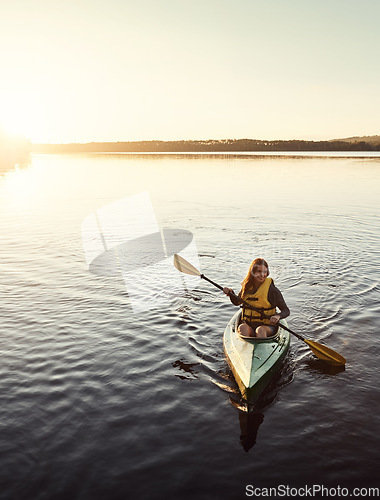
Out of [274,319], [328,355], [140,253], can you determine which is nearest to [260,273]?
[274,319]

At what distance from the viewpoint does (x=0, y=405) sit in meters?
6.76

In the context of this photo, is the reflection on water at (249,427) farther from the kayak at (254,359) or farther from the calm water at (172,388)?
the kayak at (254,359)

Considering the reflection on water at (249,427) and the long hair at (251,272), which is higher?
Result: the long hair at (251,272)

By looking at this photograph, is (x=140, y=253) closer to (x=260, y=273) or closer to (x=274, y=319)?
(x=260, y=273)

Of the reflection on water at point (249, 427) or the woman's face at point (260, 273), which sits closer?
the reflection on water at point (249, 427)

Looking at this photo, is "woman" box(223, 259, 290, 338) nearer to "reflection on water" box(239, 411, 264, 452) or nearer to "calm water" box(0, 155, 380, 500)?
"calm water" box(0, 155, 380, 500)

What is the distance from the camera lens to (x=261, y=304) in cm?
813

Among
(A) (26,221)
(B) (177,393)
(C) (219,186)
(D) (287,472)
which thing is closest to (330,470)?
(D) (287,472)

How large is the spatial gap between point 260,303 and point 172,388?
2.37 metres

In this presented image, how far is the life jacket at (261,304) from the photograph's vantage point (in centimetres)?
812

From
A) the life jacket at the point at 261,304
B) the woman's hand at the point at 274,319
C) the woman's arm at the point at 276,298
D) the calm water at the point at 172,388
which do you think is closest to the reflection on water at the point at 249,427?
the calm water at the point at 172,388

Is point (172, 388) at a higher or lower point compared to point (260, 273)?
lower

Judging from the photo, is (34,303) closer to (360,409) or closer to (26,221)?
(360,409)

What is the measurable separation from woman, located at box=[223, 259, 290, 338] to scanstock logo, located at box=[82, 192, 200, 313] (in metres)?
3.55
